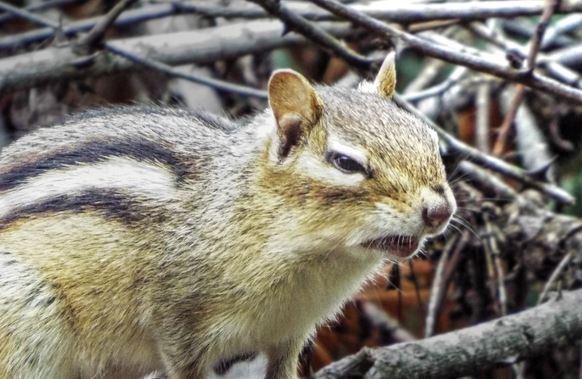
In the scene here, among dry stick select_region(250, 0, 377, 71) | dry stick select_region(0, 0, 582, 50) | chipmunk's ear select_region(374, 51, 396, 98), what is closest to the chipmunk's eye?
chipmunk's ear select_region(374, 51, 396, 98)

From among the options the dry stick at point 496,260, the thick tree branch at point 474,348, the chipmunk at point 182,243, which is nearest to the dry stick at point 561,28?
the dry stick at point 496,260

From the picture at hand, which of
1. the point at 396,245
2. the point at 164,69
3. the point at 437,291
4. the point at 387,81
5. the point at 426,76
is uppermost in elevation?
the point at 387,81

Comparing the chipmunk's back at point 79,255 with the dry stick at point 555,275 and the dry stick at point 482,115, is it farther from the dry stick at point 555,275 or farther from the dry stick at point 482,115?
the dry stick at point 482,115

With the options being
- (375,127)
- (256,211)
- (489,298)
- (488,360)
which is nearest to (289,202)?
(256,211)

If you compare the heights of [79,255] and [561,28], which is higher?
[561,28]

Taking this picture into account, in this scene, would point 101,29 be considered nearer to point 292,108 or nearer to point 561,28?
point 292,108

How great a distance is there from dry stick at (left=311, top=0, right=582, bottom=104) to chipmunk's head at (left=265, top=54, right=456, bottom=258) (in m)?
0.51

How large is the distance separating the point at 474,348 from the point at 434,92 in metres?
1.51

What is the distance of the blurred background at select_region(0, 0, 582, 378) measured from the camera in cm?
407

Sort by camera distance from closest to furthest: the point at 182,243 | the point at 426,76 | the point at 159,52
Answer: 1. the point at 182,243
2. the point at 159,52
3. the point at 426,76

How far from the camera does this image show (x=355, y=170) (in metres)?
2.93

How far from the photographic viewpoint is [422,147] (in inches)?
116

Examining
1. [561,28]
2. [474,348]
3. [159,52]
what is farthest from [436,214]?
[561,28]

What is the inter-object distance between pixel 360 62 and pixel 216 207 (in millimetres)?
1047
